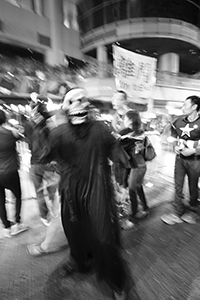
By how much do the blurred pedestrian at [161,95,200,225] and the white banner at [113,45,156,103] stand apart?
1175 mm

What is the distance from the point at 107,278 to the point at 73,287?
40 cm

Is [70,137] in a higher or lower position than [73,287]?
higher

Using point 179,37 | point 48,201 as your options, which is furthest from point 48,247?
point 179,37

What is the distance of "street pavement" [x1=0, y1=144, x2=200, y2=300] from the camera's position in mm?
1641

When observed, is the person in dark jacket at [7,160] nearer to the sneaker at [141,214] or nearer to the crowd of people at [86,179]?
the crowd of people at [86,179]

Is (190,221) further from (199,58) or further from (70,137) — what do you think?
(199,58)

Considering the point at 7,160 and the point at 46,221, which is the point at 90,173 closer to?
the point at 7,160

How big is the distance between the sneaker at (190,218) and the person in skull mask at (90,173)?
154 centimetres

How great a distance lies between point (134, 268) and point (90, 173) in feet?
3.67

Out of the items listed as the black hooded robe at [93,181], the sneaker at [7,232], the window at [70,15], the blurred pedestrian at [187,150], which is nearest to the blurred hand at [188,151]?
the blurred pedestrian at [187,150]

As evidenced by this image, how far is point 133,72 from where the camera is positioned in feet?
11.3

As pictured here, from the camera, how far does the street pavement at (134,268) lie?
1.64m

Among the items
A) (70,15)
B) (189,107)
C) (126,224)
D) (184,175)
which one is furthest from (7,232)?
(70,15)

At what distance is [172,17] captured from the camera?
13.7m
